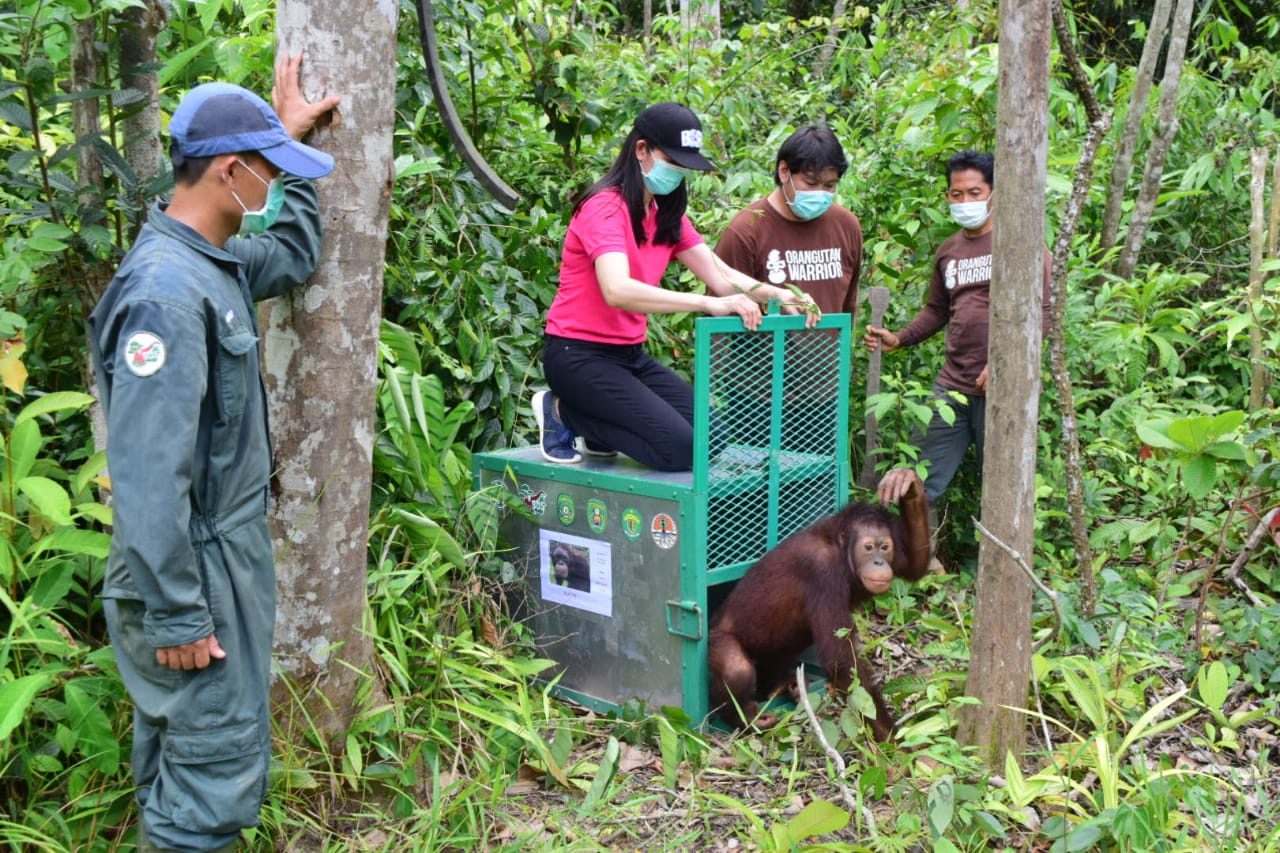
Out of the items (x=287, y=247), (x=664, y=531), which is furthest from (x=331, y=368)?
(x=664, y=531)

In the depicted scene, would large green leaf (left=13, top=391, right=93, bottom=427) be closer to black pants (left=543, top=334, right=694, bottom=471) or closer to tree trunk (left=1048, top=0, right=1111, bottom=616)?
black pants (left=543, top=334, right=694, bottom=471)

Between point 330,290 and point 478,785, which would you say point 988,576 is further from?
point 330,290

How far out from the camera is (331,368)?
3062 mm

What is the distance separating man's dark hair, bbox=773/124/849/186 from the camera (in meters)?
4.65

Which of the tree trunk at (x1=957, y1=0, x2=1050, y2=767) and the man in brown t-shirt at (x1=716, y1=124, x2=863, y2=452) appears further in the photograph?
the man in brown t-shirt at (x1=716, y1=124, x2=863, y2=452)

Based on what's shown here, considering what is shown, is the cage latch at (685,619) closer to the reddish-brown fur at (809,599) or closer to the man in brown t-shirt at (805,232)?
the reddish-brown fur at (809,599)

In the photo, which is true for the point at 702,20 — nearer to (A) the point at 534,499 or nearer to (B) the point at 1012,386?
(A) the point at 534,499

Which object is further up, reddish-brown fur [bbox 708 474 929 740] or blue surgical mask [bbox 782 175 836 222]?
blue surgical mask [bbox 782 175 836 222]

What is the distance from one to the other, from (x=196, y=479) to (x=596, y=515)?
1794 millimetres

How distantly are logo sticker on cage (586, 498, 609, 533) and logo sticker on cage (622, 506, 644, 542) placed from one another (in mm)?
87

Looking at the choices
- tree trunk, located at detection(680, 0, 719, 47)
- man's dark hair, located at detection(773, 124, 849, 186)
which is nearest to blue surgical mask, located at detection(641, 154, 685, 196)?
man's dark hair, located at detection(773, 124, 849, 186)

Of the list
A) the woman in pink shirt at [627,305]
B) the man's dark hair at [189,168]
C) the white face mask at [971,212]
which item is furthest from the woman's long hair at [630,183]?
the man's dark hair at [189,168]

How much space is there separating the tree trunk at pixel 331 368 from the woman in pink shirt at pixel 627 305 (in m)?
0.99

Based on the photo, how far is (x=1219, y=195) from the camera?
780 cm
